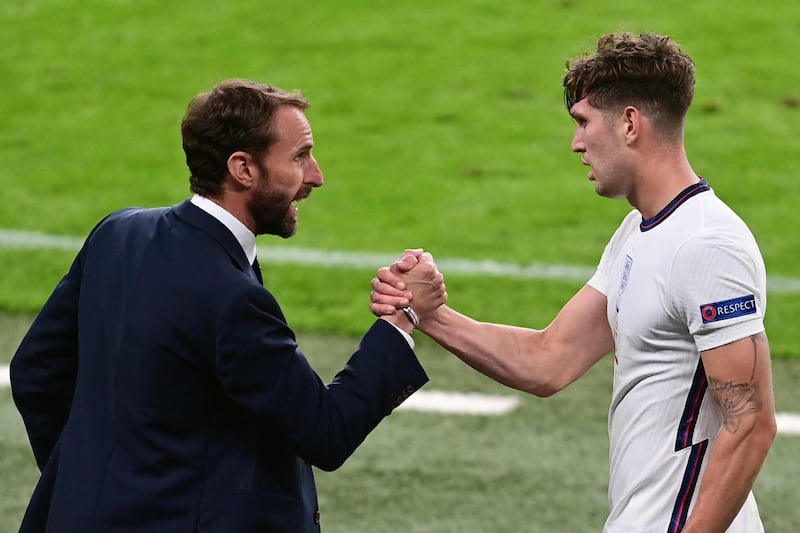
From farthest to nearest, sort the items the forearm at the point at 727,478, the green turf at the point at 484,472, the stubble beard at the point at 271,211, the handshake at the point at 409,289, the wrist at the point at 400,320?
the green turf at the point at 484,472 < the handshake at the point at 409,289 < the wrist at the point at 400,320 < the stubble beard at the point at 271,211 < the forearm at the point at 727,478

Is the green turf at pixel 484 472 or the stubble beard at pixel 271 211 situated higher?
the stubble beard at pixel 271 211

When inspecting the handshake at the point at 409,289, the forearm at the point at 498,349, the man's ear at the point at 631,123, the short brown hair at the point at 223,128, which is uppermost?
the man's ear at the point at 631,123

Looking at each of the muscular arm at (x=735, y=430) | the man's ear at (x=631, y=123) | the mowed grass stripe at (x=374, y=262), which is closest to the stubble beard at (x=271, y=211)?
the man's ear at (x=631, y=123)

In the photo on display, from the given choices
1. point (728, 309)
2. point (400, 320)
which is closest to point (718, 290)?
point (728, 309)

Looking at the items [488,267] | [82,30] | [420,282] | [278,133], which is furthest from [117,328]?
[82,30]

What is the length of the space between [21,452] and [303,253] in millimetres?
3292

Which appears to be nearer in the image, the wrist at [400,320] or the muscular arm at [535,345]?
the wrist at [400,320]

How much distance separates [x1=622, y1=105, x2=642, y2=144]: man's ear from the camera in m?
3.44

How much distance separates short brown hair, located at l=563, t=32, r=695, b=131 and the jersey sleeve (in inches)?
13.9

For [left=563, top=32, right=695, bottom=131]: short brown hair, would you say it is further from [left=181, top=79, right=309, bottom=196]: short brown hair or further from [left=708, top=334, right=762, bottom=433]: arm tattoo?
[left=181, top=79, right=309, bottom=196]: short brown hair

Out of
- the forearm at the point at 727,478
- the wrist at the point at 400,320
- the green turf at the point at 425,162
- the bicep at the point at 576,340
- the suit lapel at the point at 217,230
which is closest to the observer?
the forearm at the point at 727,478

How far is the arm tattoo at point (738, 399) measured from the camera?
10.4 feet

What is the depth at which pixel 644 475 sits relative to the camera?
338cm

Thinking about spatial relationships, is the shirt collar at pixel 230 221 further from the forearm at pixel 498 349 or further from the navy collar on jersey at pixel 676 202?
the navy collar on jersey at pixel 676 202
